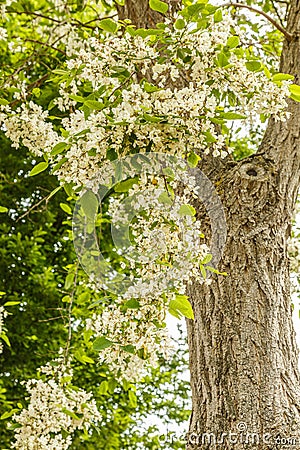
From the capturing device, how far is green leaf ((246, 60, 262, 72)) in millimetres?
1376

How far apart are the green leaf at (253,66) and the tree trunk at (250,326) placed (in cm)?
46

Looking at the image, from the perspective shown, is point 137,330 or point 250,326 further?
point 250,326

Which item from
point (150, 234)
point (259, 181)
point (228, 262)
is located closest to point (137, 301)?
point (150, 234)

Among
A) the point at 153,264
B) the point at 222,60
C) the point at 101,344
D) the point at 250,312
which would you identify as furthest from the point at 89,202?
the point at 250,312

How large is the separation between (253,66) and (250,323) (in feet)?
2.09

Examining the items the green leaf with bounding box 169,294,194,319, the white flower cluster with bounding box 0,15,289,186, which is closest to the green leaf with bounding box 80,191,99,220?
the white flower cluster with bounding box 0,15,289,186

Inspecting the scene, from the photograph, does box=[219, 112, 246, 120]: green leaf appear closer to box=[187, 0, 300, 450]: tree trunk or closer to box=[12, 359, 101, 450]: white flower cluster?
box=[187, 0, 300, 450]: tree trunk

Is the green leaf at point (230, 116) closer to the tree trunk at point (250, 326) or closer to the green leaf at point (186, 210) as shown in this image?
the green leaf at point (186, 210)

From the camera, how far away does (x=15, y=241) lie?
3695 millimetres

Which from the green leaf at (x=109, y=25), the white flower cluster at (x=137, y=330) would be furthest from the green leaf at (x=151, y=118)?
the white flower cluster at (x=137, y=330)

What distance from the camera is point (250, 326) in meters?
1.60

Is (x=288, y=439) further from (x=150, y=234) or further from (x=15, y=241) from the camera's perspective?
(x=15, y=241)

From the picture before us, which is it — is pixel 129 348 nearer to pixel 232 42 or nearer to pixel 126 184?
pixel 126 184

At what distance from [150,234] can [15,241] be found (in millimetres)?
2515
